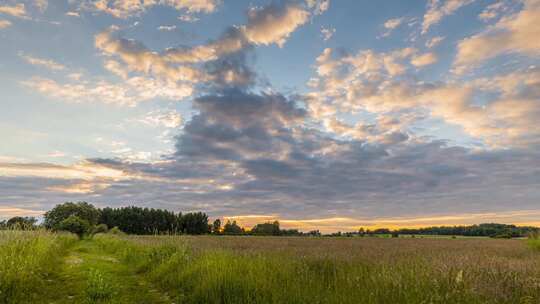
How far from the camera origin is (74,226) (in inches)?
1777

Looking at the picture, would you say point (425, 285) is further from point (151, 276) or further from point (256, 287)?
point (151, 276)

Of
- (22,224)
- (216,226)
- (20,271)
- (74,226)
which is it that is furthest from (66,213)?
(216,226)

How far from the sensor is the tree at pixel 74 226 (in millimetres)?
44281

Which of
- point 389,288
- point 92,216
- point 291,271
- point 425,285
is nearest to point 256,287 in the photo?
point 291,271

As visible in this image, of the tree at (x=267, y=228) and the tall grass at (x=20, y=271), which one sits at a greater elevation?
the tall grass at (x=20, y=271)

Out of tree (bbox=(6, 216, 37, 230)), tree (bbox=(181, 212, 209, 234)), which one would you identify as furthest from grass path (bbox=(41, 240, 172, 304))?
tree (bbox=(181, 212, 209, 234))

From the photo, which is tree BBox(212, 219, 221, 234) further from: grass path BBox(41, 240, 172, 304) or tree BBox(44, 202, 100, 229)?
grass path BBox(41, 240, 172, 304)

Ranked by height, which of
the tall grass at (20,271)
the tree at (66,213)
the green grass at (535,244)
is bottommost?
the green grass at (535,244)

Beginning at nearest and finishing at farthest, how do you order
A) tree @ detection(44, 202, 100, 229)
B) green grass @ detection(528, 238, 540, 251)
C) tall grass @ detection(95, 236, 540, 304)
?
tall grass @ detection(95, 236, 540, 304) → green grass @ detection(528, 238, 540, 251) → tree @ detection(44, 202, 100, 229)

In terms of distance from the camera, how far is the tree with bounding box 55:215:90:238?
4428 centimetres

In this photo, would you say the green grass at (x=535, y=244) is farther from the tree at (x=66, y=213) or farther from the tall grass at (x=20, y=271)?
the tree at (x=66, y=213)

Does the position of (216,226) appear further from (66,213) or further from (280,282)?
(280,282)

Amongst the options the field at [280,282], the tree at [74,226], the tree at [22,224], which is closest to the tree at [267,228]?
the tree at [74,226]

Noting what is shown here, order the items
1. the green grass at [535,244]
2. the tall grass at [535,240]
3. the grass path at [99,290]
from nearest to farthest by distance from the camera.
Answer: the grass path at [99,290] < the green grass at [535,244] < the tall grass at [535,240]
